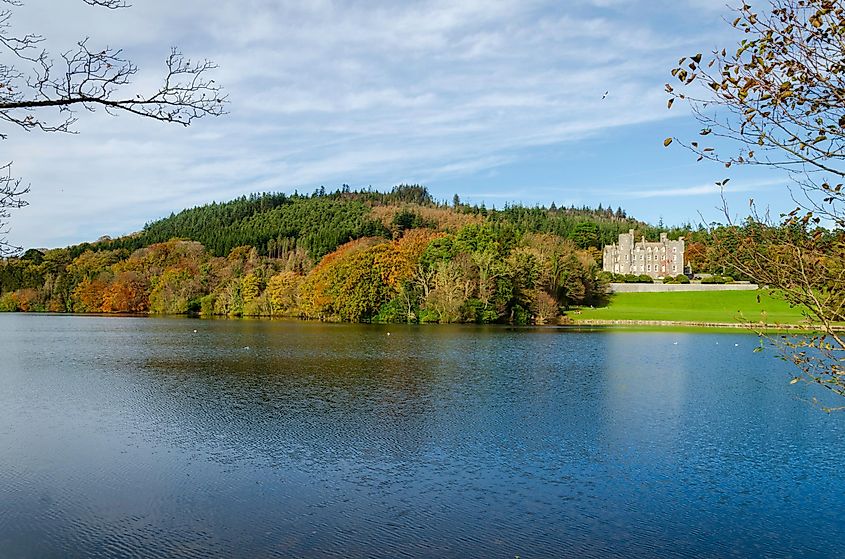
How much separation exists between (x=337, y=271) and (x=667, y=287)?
133 ft

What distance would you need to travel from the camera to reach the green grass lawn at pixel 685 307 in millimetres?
60156

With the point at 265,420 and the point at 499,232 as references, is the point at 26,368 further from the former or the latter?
the point at 499,232

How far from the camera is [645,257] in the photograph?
95375 millimetres

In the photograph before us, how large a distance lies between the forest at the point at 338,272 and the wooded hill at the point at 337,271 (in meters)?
0.13

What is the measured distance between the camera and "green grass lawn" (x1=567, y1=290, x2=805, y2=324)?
60156 millimetres

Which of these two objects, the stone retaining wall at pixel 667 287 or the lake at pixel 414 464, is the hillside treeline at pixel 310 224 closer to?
the stone retaining wall at pixel 667 287

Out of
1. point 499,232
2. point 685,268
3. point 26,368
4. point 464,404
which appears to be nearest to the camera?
point 464,404

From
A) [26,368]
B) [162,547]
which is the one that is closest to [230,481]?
[162,547]

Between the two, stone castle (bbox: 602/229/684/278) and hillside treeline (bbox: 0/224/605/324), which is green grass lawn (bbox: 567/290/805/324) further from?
stone castle (bbox: 602/229/684/278)

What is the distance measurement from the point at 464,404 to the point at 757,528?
9.18 meters

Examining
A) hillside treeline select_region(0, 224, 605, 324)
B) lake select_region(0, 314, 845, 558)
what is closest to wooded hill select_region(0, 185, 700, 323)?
hillside treeline select_region(0, 224, 605, 324)

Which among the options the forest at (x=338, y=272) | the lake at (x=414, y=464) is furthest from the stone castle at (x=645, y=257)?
the lake at (x=414, y=464)

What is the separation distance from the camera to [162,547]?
8.03 metres

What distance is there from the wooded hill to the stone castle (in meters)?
3.97
